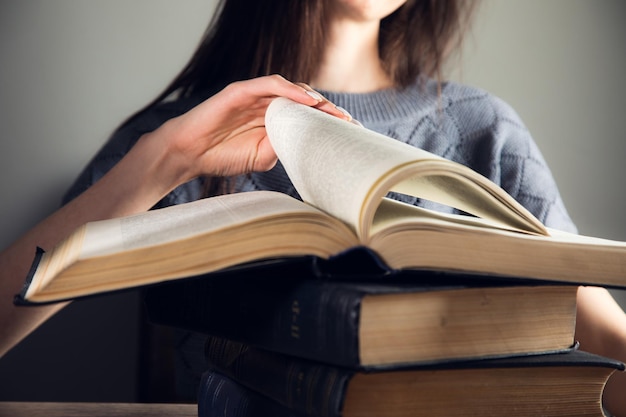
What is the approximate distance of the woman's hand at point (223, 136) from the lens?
716mm

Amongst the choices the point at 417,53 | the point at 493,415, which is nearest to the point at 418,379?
the point at 493,415

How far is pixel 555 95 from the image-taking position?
1492mm

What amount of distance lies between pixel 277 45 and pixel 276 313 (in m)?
0.87

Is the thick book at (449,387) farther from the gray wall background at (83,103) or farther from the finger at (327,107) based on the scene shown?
the gray wall background at (83,103)

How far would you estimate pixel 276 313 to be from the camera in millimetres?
397


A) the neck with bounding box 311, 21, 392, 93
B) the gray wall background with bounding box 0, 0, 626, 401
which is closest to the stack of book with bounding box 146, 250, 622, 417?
the neck with bounding box 311, 21, 392, 93

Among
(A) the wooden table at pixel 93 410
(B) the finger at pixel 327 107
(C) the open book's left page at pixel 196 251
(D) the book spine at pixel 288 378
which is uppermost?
(B) the finger at pixel 327 107

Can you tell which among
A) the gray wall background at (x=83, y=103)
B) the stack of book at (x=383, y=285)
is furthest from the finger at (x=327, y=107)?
the gray wall background at (x=83, y=103)

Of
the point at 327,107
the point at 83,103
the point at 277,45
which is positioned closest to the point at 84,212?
the point at 327,107

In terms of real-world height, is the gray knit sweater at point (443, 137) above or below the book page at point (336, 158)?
below

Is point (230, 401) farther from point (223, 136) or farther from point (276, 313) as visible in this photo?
point (223, 136)

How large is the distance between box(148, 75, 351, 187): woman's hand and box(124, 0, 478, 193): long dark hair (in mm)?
335

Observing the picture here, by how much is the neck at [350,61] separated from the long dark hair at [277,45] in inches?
0.7

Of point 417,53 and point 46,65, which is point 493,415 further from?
point 46,65
